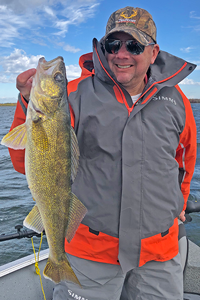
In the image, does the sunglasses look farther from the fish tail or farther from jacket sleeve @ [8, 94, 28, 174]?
the fish tail

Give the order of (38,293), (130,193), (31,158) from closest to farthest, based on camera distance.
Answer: (31,158) → (130,193) → (38,293)

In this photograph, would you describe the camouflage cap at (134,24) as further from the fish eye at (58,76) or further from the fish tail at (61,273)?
the fish tail at (61,273)

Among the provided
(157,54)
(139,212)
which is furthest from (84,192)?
(157,54)

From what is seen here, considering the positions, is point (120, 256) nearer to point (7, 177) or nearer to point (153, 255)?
point (153, 255)

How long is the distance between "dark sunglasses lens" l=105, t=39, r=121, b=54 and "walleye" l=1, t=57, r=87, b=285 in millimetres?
746

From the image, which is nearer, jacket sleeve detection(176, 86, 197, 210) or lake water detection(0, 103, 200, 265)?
jacket sleeve detection(176, 86, 197, 210)

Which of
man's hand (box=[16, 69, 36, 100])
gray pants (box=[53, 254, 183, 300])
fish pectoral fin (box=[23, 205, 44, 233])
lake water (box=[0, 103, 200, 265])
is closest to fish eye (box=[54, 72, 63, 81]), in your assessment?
man's hand (box=[16, 69, 36, 100])

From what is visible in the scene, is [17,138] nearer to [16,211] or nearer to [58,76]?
[58,76]

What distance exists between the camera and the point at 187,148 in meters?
3.08

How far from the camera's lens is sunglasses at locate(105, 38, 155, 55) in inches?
103

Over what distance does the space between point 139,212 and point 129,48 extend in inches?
69.0

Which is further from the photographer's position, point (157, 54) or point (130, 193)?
point (157, 54)

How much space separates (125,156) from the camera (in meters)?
2.36

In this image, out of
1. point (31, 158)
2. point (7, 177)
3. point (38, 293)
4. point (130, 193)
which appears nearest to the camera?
point (31, 158)
